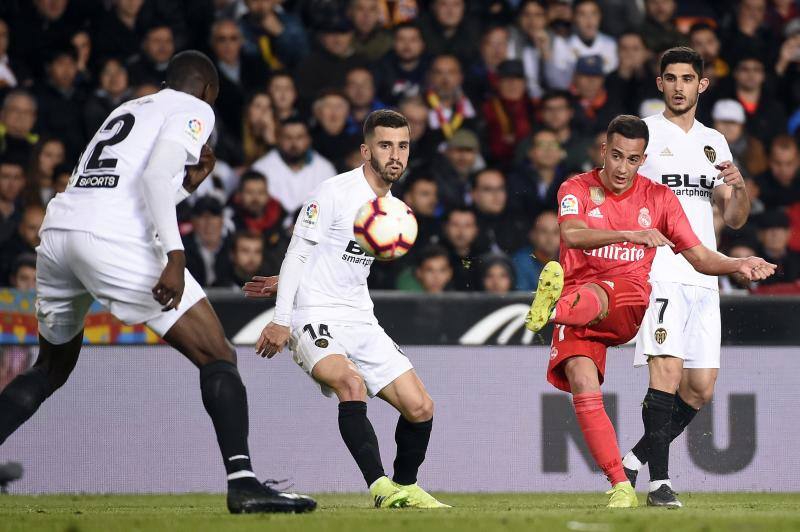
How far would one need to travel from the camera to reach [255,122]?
1166 cm

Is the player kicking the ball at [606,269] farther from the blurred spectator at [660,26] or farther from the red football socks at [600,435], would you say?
the blurred spectator at [660,26]

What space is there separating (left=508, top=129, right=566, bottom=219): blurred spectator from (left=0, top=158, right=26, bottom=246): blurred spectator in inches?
159

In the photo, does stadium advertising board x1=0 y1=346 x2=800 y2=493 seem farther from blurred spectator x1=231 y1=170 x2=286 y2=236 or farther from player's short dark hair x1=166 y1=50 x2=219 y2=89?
player's short dark hair x1=166 y1=50 x2=219 y2=89

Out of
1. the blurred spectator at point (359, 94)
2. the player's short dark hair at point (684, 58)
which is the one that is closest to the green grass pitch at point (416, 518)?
the player's short dark hair at point (684, 58)

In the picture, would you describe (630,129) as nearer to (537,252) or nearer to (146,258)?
(146,258)

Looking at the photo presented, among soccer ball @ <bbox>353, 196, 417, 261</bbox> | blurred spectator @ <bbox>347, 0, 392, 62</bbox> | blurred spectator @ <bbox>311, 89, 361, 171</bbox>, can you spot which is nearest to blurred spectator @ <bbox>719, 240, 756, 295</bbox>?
blurred spectator @ <bbox>311, 89, 361, 171</bbox>

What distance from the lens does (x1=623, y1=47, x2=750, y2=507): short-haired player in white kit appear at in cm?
753

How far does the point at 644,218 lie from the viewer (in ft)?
23.9

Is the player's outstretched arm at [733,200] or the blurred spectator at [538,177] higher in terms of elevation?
the blurred spectator at [538,177]

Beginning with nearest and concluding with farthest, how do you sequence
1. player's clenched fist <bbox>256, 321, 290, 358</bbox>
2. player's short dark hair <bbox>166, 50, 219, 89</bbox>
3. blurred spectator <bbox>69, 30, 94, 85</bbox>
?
player's short dark hair <bbox>166, 50, 219, 89</bbox> < player's clenched fist <bbox>256, 321, 290, 358</bbox> < blurred spectator <bbox>69, 30, 94, 85</bbox>

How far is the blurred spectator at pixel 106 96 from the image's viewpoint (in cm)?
1159

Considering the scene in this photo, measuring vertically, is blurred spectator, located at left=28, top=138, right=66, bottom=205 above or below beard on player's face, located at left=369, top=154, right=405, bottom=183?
above

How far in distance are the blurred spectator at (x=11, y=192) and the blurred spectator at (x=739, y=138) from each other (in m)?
6.02

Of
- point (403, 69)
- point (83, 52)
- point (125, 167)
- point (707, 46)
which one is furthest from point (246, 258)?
point (707, 46)
